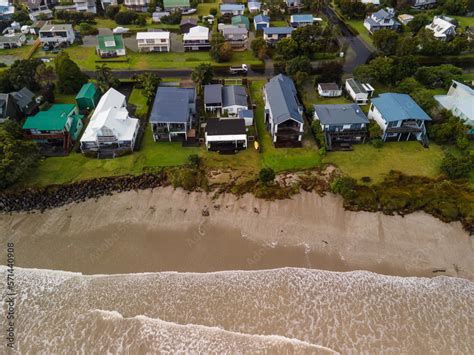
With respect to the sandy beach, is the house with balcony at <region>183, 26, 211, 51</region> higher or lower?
higher

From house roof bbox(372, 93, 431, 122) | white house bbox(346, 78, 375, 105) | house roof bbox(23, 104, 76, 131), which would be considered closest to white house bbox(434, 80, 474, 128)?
house roof bbox(372, 93, 431, 122)

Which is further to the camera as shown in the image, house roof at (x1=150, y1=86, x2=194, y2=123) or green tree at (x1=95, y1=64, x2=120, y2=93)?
green tree at (x1=95, y1=64, x2=120, y2=93)

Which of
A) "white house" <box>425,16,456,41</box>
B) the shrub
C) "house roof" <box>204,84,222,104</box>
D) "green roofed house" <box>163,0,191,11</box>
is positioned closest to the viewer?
the shrub

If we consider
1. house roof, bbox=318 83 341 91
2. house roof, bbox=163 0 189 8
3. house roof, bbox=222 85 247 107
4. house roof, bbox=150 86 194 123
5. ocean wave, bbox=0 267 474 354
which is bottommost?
ocean wave, bbox=0 267 474 354

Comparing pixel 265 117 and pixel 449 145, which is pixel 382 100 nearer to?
pixel 449 145

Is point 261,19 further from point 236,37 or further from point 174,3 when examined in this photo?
point 174,3

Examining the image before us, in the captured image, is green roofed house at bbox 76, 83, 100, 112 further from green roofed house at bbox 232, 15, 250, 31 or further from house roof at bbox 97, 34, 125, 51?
green roofed house at bbox 232, 15, 250, 31

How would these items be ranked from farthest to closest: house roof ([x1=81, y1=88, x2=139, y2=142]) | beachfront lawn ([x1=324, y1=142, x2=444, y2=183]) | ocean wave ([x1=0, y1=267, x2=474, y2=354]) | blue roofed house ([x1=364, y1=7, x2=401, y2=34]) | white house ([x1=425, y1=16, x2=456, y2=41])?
blue roofed house ([x1=364, y1=7, x2=401, y2=34]) < white house ([x1=425, y1=16, x2=456, y2=41]) < house roof ([x1=81, y1=88, x2=139, y2=142]) < beachfront lawn ([x1=324, y1=142, x2=444, y2=183]) < ocean wave ([x1=0, y1=267, x2=474, y2=354])
